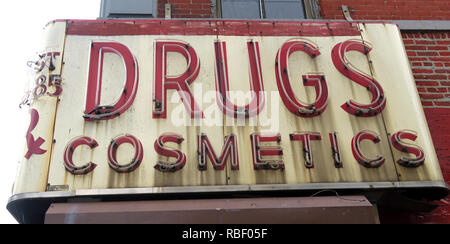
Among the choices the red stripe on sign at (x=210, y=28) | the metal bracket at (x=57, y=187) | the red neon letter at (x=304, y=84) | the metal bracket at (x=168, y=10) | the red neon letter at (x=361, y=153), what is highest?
the metal bracket at (x=168, y=10)

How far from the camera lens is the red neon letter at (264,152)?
4176 millimetres

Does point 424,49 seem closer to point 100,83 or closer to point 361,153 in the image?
point 361,153

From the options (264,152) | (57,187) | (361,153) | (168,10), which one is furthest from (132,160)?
(168,10)

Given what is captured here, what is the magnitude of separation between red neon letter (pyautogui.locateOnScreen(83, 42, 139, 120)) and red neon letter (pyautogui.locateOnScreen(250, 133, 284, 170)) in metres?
1.38

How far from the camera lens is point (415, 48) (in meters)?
5.66

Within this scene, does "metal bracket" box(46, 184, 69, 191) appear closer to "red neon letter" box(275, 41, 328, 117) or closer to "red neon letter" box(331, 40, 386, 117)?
"red neon letter" box(275, 41, 328, 117)

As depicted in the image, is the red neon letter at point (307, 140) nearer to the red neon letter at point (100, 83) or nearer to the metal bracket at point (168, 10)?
the red neon letter at point (100, 83)

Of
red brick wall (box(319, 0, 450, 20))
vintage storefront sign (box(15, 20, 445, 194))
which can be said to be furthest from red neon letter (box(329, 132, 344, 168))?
red brick wall (box(319, 0, 450, 20))

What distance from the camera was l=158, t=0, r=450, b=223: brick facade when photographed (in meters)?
4.76

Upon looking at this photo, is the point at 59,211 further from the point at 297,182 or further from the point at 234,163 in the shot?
the point at 297,182

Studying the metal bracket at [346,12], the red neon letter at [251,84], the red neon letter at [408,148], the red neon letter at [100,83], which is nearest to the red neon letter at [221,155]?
the red neon letter at [251,84]

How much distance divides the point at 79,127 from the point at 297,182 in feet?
7.36

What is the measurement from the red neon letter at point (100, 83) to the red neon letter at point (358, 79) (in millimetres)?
2282

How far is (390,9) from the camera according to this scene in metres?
6.06
